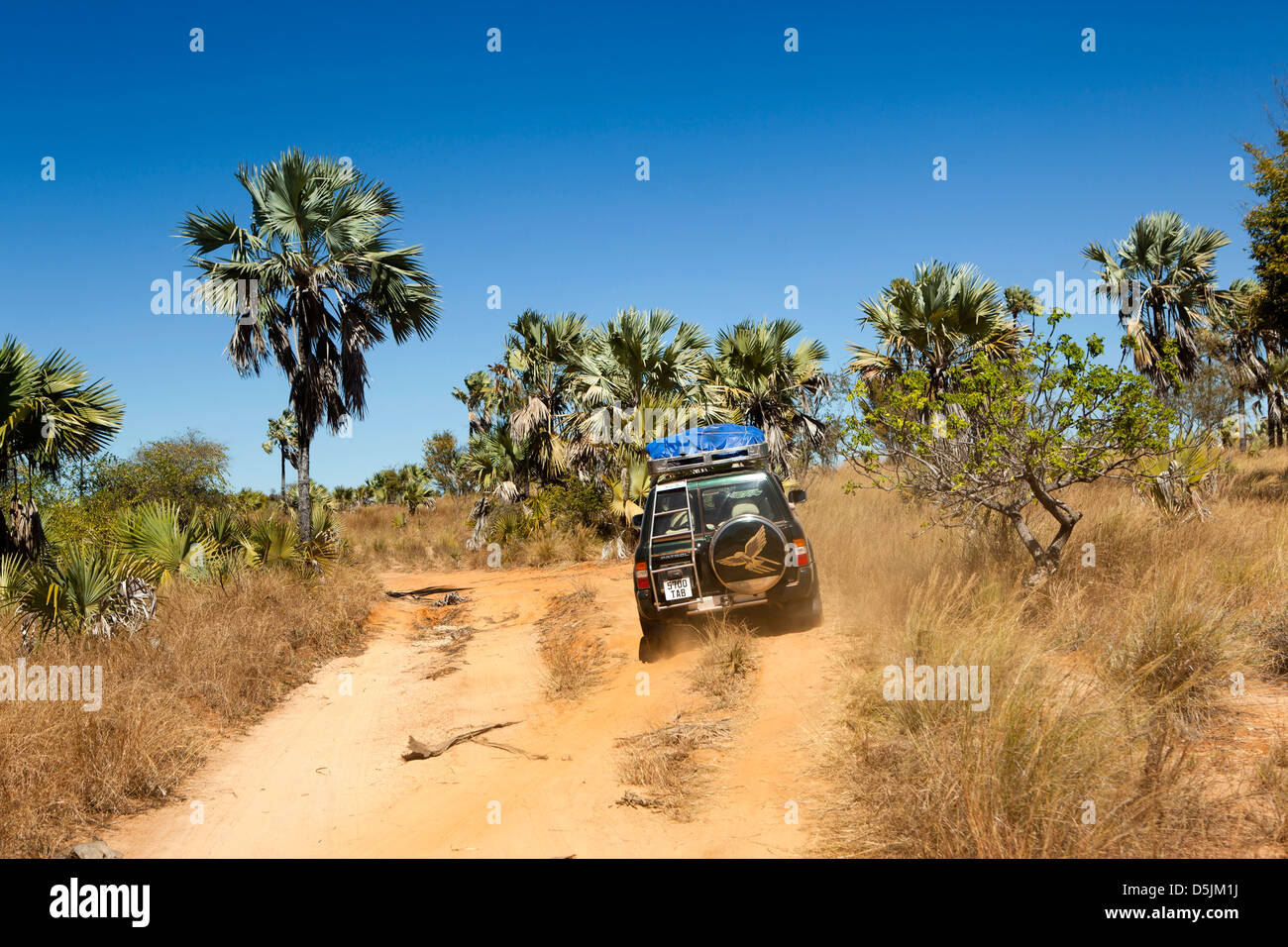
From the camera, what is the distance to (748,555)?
8.05 metres

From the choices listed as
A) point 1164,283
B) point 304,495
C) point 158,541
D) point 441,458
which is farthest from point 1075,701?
point 441,458

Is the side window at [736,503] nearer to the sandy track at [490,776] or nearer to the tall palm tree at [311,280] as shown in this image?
the sandy track at [490,776]

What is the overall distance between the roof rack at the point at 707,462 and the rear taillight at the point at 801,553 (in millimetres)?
1570

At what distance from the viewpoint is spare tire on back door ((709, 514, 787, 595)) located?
802cm

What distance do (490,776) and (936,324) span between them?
1408 cm

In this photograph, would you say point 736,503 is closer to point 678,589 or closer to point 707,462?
point 707,462

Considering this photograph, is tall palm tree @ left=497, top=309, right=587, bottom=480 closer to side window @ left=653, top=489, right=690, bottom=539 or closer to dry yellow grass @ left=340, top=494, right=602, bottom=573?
dry yellow grass @ left=340, top=494, right=602, bottom=573

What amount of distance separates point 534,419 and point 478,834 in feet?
64.0

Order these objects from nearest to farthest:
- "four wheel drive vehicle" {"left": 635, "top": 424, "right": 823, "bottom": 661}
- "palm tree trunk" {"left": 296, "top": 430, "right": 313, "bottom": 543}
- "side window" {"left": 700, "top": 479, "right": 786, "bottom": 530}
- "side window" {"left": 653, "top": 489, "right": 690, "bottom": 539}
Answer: "four wheel drive vehicle" {"left": 635, "top": 424, "right": 823, "bottom": 661}, "side window" {"left": 700, "top": 479, "right": 786, "bottom": 530}, "side window" {"left": 653, "top": 489, "right": 690, "bottom": 539}, "palm tree trunk" {"left": 296, "top": 430, "right": 313, "bottom": 543}

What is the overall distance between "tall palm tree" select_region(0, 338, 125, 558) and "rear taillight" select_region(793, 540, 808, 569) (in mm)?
9518

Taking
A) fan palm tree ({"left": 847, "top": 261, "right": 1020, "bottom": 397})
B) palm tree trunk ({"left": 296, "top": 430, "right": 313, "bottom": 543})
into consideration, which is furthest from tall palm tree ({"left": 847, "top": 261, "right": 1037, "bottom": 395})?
palm tree trunk ({"left": 296, "top": 430, "right": 313, "bottom": 543})

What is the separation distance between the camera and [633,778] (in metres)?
5.45

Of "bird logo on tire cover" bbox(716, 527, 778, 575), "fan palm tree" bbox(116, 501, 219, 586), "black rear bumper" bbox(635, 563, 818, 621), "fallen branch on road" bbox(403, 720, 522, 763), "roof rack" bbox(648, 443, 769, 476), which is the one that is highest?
"roof rack" bbox(648, 443, 769, 476)

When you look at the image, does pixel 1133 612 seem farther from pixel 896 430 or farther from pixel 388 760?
pixel 388 760
